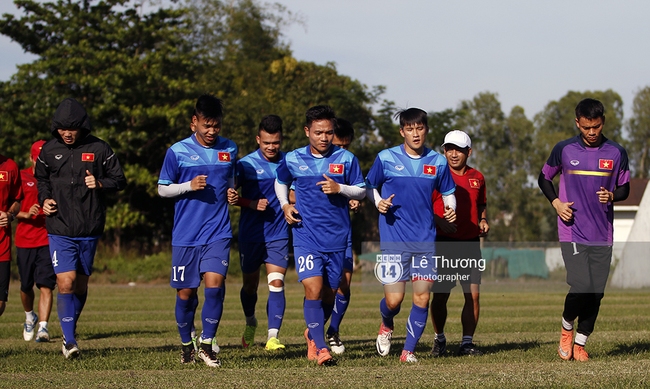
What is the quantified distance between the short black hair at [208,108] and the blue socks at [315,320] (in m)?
2.06

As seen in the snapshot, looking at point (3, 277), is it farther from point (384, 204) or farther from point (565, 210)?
point (565, 210)

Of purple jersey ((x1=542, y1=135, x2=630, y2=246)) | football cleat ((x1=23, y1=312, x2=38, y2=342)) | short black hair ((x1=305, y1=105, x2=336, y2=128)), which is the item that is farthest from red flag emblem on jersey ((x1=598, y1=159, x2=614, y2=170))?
football cleat ((x1=23, y1=312, x2=38, y2=342))

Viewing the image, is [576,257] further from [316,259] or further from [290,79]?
[290,79]

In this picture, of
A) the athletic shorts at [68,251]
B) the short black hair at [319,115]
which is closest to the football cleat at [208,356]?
the athletic shorts at [68,251]

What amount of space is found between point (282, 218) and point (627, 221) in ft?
160

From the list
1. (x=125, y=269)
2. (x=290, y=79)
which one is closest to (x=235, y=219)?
(x=125, y=269)

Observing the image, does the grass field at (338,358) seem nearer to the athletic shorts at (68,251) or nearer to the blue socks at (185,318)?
the blue socks at (185,318)

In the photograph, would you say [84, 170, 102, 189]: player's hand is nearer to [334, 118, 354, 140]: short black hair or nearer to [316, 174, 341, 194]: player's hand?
[316, 174, 341, 194]: player's hand

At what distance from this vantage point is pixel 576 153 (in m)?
8.98

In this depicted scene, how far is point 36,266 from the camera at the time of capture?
12453mm

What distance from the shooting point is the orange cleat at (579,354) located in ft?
28.6

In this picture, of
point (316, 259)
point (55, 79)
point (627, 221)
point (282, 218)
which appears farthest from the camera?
point (627, 221)

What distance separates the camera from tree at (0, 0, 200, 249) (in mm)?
36938

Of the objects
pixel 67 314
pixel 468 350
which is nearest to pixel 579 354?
pixel 468 350
